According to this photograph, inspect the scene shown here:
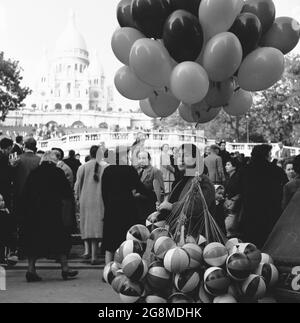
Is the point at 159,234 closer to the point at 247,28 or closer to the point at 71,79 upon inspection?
the point at 247,28

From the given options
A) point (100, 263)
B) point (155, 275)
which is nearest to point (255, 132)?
point (100, 263)

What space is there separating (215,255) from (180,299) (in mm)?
514

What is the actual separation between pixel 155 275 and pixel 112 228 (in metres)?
2.43

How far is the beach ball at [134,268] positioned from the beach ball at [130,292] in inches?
2.5

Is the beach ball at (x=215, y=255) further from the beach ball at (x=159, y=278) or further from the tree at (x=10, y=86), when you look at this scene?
the tree at (x=10, y=86)

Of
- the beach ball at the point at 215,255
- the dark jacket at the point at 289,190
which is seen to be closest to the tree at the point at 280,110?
the dark jacket at the point at 289,190

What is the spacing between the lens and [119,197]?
309 inches

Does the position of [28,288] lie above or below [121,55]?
below

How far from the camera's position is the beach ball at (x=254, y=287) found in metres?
5.48

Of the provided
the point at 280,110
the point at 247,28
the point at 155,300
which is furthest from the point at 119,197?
the point at 280,110

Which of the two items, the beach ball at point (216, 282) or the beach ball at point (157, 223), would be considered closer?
the beach ball at point (216, 282)

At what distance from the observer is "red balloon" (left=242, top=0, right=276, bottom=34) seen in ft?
20.9
